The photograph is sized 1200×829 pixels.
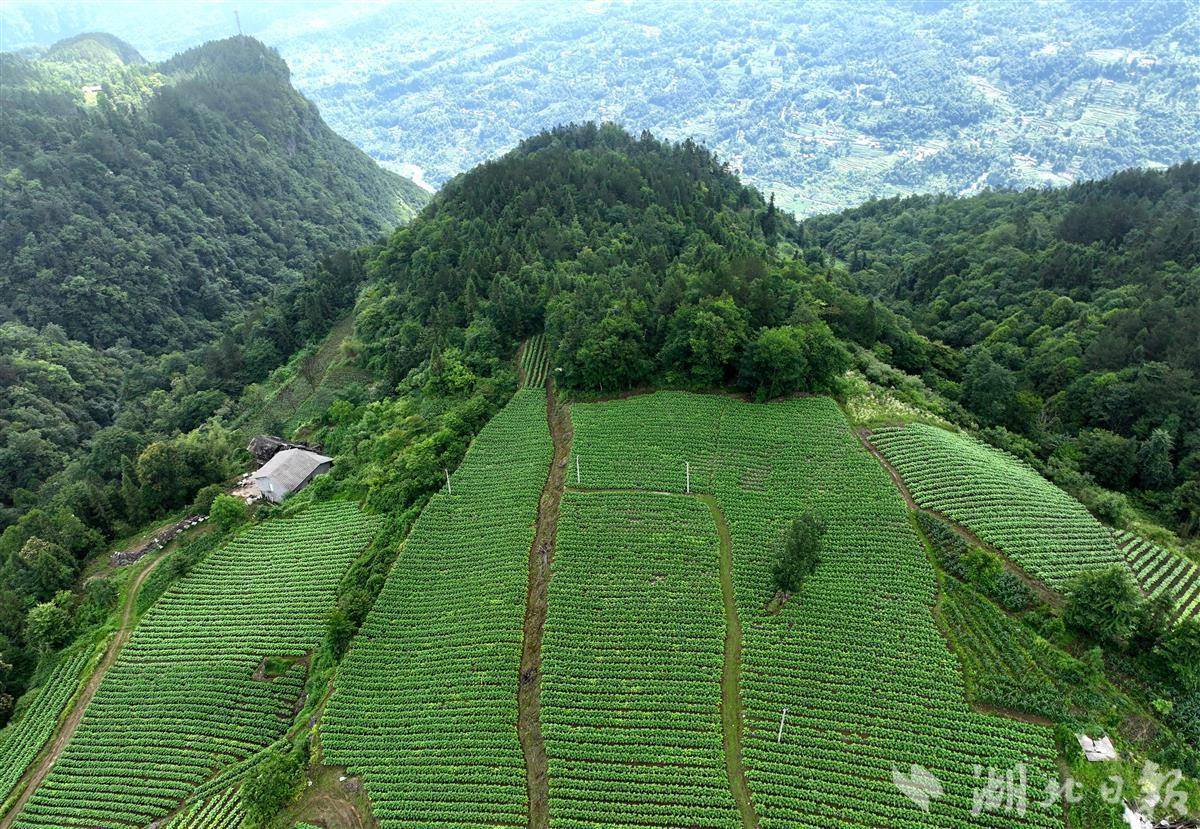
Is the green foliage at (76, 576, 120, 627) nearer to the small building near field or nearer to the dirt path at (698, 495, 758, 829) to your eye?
the small building near field

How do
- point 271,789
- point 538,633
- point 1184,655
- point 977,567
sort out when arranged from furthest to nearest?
1. point 977,567
2. point 538,633
3. point 1184,655
4. point 271,789

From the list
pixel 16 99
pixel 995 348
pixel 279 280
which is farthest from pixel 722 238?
pixel 16 99

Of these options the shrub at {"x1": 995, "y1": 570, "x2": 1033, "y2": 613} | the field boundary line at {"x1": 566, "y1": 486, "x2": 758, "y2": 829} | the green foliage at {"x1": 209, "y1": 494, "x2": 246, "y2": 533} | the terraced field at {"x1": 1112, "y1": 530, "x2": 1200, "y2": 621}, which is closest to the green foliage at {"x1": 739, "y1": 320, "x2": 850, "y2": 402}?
the field boundary line at {"x1": 566, "y1": 486, "x2": 758, "y2": 829}

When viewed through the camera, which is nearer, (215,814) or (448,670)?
(215,814)

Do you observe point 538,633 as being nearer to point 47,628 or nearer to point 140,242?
point 47,628

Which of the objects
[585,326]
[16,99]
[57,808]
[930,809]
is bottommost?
[57,808]

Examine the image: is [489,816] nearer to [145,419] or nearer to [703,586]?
[703,586]

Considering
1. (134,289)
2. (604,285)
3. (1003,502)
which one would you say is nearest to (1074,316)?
(1003,502)
